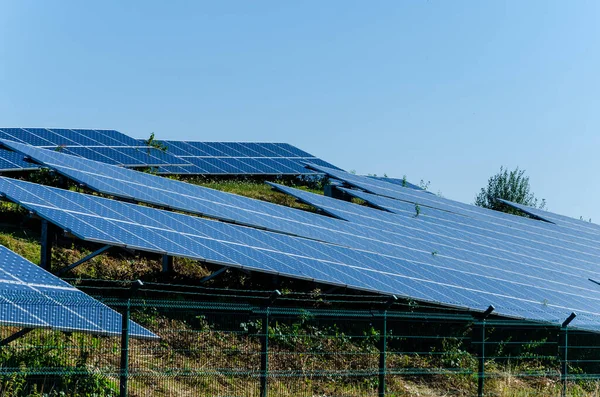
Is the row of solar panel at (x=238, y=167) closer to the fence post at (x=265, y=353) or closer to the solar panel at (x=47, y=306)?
the fence post at (x=265, y=353)

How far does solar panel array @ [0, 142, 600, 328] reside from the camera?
52.2ft

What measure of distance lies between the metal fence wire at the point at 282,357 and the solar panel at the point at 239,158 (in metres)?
15.8

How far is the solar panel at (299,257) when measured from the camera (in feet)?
50.3

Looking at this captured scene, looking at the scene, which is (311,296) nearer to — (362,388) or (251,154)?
(362,388)

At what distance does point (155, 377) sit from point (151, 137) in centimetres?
2336

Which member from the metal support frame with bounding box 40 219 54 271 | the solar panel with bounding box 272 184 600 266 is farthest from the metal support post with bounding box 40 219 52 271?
the solar panel with bounding box 272 184 600 266

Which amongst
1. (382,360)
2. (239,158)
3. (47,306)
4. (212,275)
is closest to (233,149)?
(239,158)

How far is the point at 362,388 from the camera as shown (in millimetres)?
14867

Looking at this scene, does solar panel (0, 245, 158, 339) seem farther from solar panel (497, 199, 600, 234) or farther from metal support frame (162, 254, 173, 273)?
solar panel (497, 199, 600, 234)

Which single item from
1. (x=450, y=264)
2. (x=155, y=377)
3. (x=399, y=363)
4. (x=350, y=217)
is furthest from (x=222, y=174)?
(x=155, y=377)

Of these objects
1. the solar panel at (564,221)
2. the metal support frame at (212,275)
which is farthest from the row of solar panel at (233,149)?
the metal support frame at (212,275)

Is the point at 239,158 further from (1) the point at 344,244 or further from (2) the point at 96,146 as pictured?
(1) the point at 344,244

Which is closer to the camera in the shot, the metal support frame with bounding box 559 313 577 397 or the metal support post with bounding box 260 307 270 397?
the metal support post with bounding box 260 307 270 397

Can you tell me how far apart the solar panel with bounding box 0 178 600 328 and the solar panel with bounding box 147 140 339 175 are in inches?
537
